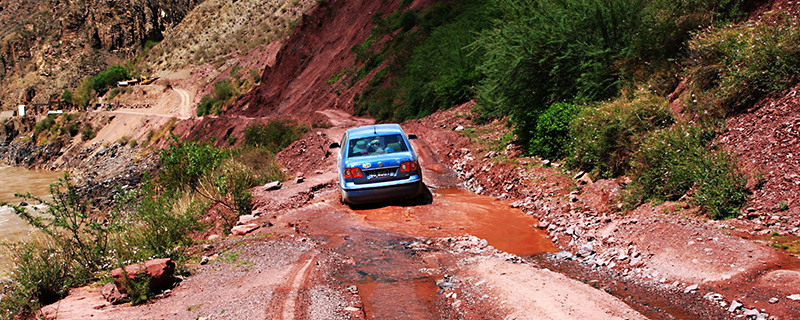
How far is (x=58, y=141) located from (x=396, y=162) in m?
69.0

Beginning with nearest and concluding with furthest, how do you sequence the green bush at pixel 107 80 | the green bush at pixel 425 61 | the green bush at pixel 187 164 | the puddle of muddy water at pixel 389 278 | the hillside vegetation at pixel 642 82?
the puddle of muddy water at pixel 389 278, the hillside vegetation at pixel 642 82, the green bush at pixel 187 164, the green bush at pixel 425 61, the green bush at pixel 107 80

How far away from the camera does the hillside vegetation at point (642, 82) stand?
9.52m

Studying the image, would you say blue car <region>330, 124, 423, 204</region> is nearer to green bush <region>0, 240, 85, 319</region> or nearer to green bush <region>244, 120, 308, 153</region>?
green bush <region>0, 240, 85, 319</region>

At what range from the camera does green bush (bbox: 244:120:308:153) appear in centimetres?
2747

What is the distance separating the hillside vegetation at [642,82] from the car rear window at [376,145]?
12.7 ft

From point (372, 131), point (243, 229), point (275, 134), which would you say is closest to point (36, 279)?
point (243, 229)

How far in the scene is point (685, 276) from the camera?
6871 mm

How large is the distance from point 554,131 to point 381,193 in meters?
4.95

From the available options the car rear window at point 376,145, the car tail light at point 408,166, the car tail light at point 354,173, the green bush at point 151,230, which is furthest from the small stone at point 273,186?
the car tail light at point 408,166

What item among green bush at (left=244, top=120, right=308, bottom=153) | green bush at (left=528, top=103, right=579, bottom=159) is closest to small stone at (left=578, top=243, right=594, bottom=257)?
green bush at (left=528, top=103, right=579, bottom=159)

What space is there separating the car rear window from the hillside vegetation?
12.7 feet

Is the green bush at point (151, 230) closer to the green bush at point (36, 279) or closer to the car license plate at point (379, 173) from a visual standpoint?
the green bush at point (36, 279)

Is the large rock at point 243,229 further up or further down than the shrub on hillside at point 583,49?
further down

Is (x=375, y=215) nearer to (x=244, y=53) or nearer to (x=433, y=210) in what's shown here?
(x=433, y=210)
